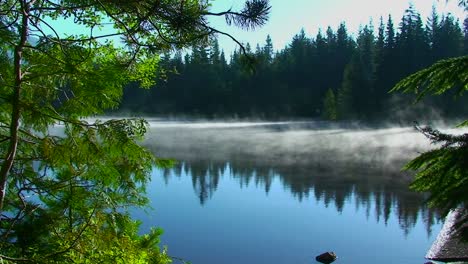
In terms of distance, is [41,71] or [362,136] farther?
[362,136]

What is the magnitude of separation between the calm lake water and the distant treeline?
30147mm

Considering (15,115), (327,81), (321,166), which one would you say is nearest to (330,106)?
(327,81)

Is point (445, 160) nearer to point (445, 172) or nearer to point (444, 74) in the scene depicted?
point (445, 172)

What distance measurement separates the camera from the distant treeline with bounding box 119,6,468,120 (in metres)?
70.3

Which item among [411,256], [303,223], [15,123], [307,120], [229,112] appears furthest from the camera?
[229,112]

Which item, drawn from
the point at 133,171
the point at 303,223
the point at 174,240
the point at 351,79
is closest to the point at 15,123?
the point at 133,171

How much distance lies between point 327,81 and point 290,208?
7091 centimetres

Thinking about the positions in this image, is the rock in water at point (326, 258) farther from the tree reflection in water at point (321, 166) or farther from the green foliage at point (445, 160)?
the green foliage at point (445, 160)

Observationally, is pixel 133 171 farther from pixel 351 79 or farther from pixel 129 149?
pixel 351 79

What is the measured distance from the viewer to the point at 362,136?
54.4m

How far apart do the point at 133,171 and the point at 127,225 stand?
471 millimetres

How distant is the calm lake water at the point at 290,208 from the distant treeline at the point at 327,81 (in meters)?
30.1

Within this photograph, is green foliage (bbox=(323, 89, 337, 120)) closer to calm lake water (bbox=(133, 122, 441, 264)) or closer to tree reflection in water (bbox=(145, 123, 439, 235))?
tree reflection in water (bbox=(145, 123, 439, 235))

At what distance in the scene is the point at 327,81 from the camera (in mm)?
90750
